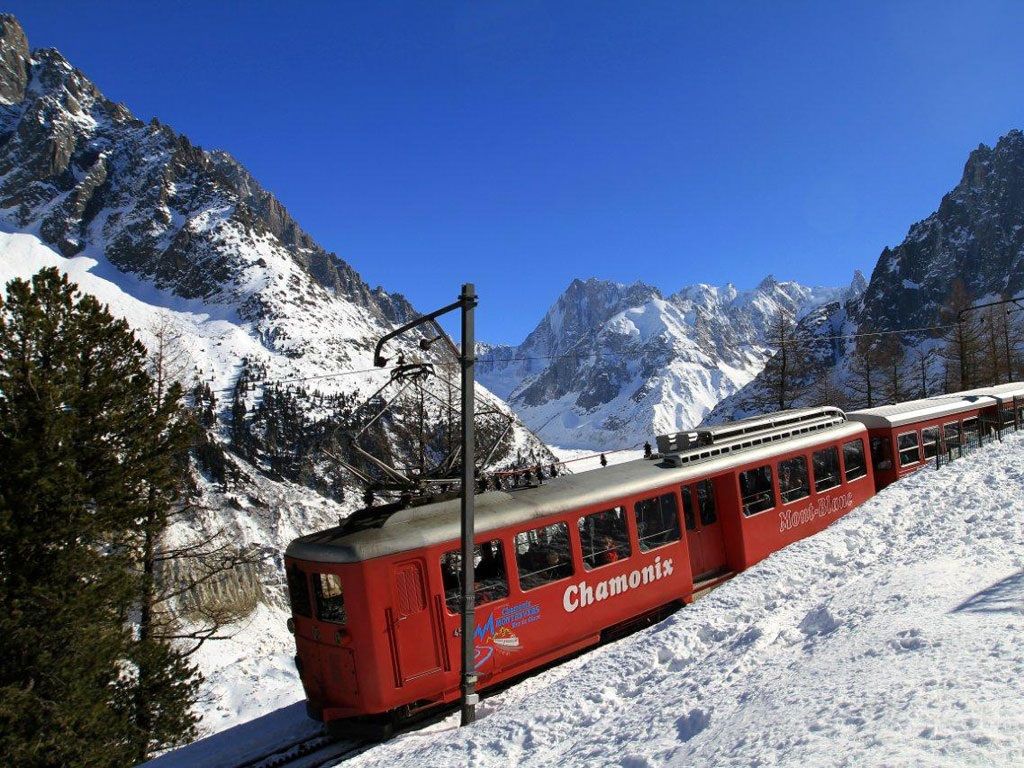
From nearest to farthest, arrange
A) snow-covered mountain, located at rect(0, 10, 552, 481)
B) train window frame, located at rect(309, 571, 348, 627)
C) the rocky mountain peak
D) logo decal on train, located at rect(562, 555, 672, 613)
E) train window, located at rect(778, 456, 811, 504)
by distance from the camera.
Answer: train window frame, located at rect(309, 571, 348, 627)
logo decal on train, located at rect(562, 555, 672, 613)
train window, located at rect(778, 456, 811, 504)
snow-covered mountain, located at rect(0, 10, 552, 481)
the rocky mountain peak

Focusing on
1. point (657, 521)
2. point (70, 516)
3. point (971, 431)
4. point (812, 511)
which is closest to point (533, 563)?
point (657, 521)

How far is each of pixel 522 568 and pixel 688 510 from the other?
4.32m

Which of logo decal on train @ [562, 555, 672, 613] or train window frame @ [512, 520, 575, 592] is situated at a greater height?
train window frame @ [512, 520, 575, 592]

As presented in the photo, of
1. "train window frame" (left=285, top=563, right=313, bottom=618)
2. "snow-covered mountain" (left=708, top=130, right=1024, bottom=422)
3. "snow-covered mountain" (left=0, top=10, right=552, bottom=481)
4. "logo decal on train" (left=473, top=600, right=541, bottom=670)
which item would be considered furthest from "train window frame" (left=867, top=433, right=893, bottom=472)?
"snow-covered mountain" (left=708, top=130, right=1024, bottom=422)

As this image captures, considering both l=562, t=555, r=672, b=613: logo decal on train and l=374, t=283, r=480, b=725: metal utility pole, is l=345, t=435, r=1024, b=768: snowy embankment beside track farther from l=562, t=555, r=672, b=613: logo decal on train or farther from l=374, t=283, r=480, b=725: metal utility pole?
l=562, t=555, r=672, b=613: logo decal on train

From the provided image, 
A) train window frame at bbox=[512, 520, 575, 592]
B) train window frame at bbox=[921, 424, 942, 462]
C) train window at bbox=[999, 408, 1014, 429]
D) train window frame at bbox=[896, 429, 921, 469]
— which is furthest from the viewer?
train window at bbox=[999, 408, 1014, 429]

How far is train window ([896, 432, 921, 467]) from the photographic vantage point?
60.7 ft

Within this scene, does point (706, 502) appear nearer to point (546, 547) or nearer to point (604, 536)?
point (604, 536)

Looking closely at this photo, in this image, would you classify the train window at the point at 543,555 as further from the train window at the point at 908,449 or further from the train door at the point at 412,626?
the train window at the point at 908,449

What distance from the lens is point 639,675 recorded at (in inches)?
338

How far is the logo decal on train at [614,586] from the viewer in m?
11.0

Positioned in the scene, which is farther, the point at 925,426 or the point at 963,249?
the point at 963,249

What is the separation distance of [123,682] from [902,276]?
18453 centimetres

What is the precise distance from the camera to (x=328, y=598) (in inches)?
385
